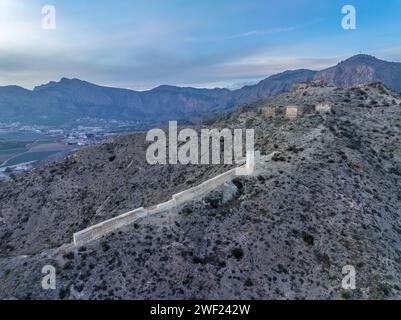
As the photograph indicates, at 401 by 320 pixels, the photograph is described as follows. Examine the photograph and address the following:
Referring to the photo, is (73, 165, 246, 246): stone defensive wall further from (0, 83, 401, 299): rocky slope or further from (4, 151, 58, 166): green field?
(4, 151, 58, 166): green field

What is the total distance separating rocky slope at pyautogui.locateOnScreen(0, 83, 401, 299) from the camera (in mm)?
21453

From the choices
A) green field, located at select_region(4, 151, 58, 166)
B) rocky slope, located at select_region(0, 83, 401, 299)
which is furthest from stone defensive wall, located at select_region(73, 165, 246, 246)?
green field, located at select_region(4, 151, 58, 166)

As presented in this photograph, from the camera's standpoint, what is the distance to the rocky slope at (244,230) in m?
21.5

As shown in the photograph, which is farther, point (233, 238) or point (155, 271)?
point (233, 238)

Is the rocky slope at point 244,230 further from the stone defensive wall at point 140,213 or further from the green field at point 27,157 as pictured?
the green field at point 27,157

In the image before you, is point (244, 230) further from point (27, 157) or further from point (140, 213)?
point (27, 157)

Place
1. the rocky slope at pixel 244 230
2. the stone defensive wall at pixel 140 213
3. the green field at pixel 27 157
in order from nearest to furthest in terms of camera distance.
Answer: the rocky slope at pixel 244 230, the stone defensive wall at pixel 140 213, the green field at pixel 27 157

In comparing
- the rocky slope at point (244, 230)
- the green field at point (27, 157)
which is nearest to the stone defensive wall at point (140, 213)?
the rocky slope at point (244, 230)

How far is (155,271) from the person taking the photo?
21.7 m

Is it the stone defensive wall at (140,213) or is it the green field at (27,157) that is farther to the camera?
the green field at (27,157)

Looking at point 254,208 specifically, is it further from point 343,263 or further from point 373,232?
point 373,232
